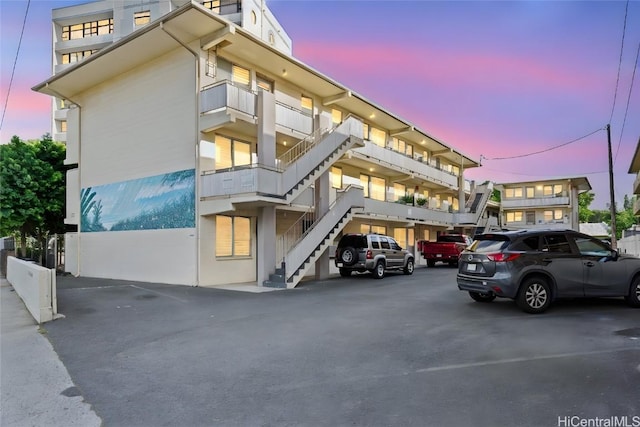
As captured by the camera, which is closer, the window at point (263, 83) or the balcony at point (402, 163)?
the window at point (263, 83)

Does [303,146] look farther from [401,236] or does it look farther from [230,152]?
[401,236]

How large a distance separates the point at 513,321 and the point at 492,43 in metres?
10.2

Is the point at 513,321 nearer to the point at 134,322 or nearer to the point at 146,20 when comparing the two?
the point at 134,322

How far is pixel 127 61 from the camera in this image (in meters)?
17.9

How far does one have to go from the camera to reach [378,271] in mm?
18000

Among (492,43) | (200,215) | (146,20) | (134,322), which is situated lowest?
(134,322)

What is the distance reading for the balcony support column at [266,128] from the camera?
15.6 meters

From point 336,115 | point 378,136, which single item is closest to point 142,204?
point 336,115

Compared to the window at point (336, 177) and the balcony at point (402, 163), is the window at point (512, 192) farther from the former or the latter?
the window at point (336, 177)

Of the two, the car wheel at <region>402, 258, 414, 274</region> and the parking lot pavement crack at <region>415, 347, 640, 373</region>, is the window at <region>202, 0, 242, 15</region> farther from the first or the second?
the parking lot pavement crack at <region>415, 347, 640, 373</region>

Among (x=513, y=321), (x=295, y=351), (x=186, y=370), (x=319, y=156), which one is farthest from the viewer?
(x=319, y=156)

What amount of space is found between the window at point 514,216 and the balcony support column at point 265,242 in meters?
48.8

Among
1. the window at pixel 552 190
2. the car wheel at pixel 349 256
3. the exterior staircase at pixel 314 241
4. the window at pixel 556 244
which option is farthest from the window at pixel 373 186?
the window at pixel 552 190

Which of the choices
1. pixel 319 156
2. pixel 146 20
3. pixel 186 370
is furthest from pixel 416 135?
pixel 146 20
